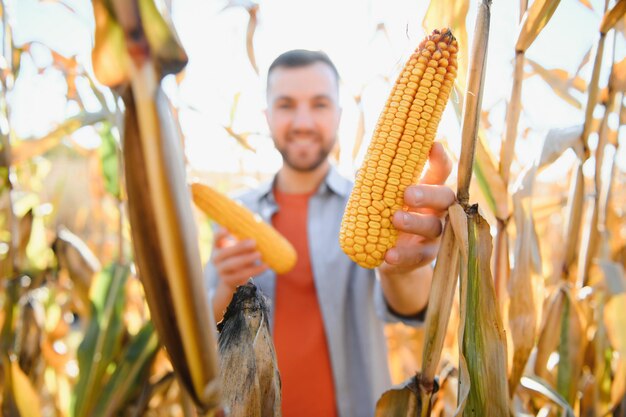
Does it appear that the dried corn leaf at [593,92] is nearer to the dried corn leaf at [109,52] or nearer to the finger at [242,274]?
the finger at [242,274]

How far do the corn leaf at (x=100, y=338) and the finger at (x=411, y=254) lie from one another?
0.87 metres

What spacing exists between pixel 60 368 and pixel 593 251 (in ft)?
5.79

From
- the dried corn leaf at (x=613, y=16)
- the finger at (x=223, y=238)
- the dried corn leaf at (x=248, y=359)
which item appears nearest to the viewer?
the dried corn leaf at (x=248, y=359)

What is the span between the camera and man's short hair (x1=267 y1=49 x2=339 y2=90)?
182 centimetres

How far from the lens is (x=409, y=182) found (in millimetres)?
788

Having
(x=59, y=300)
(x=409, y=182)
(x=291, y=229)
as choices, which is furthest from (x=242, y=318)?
(x=59, y=300)

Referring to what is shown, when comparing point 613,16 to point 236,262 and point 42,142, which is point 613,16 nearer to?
point 236,262

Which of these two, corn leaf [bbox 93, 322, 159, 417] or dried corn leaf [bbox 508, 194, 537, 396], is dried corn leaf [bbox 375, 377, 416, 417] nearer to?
dried corn leaf [bbox 508, 194, 537, 396]

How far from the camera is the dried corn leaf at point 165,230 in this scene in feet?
1.32

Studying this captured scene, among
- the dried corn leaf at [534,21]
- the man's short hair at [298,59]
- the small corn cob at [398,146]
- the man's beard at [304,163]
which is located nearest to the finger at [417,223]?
the small corn cob at [398,146]

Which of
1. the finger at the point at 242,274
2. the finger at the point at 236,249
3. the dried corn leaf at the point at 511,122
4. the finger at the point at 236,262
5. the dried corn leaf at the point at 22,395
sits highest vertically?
the dried corn leaf at the point at 511,122

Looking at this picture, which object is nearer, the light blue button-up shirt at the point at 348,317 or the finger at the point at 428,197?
the finger at the point at 428,197

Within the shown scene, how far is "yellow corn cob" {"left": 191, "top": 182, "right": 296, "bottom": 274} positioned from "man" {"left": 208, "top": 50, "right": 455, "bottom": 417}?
51 mm

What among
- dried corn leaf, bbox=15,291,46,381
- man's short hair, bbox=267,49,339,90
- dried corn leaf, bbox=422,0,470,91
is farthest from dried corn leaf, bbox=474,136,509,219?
dried corn leaf, bbox=15,291,46,381
